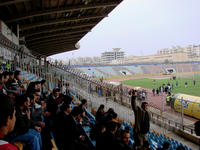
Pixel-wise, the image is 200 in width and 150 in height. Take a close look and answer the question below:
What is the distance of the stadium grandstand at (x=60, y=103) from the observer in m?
2.09

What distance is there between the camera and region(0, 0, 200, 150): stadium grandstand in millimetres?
2086

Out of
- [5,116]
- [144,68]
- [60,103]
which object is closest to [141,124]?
[60,103]

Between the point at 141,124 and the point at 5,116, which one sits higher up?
the point at 5,116

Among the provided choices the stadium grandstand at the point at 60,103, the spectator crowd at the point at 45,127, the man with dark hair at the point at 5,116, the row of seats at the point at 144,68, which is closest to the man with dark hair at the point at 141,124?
the spectator crowd at the point at 45,127

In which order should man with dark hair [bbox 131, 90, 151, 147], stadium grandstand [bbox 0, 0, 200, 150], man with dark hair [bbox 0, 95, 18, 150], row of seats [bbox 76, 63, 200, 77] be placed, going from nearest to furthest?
man with dark hair [bbox 0, 95, 18, 150] < stadium grandstand [bbox 0, 0, 200, 150] < man with dark hair [bbox 131, 90, 151, 147] < row of seats [bbox 76, 63, 200, 77]

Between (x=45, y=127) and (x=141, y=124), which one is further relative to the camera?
(x=141, y=124)

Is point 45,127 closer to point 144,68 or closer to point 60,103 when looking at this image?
point 60,103

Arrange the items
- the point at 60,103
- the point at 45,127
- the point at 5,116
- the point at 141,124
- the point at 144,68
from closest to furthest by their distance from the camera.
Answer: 1. the point at 5,116
2. the point at 45,127
3. the point at 60,103
4. the point at 141,124
5. the point at 144,68

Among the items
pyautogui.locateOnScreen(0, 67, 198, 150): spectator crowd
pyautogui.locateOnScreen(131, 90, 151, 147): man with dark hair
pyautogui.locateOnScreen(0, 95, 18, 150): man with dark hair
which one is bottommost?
pyautogui.locateOnScreen(131, 90, 151, 147): man with dark hair

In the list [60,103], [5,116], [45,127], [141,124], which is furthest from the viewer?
[141,124]

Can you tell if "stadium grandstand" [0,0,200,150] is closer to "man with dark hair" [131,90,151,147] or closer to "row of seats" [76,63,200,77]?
"man with dark hair" [131,90,151,147]

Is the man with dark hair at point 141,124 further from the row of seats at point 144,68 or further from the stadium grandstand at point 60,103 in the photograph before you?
the row of seats at point 144,68

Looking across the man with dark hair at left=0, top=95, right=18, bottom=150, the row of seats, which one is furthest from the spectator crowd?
the row of seats

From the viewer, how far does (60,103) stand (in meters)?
4.13
